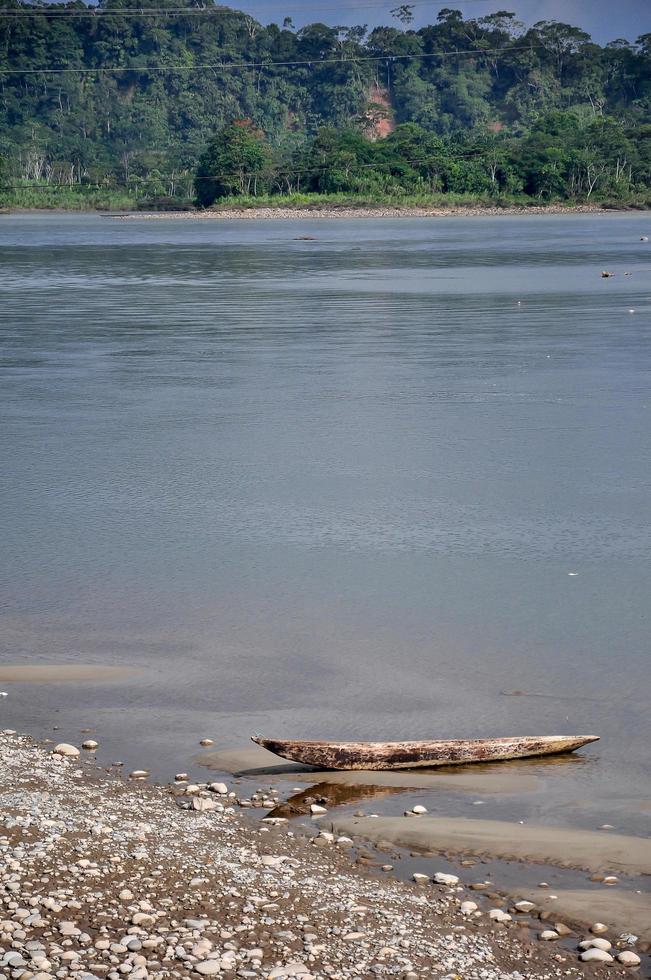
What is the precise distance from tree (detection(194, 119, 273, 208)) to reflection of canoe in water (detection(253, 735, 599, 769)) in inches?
5272

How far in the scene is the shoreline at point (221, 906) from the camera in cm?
484

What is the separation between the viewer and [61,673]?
26.8ft

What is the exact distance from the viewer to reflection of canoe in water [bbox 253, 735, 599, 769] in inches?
259

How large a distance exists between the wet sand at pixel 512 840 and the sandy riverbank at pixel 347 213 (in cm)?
11874

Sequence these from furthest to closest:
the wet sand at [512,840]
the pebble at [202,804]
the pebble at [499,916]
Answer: the pebble at [202,804] < the wet sand at [512,840] < the pebble at [499,916]

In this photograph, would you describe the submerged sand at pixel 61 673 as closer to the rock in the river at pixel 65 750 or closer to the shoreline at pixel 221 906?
the rock in the river at pixel 65 750

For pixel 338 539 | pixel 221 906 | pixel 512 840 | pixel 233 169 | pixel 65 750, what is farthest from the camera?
pixel 233 169

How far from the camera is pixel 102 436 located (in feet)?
49.8

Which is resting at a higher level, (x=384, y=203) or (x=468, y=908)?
(x=384, y=203)

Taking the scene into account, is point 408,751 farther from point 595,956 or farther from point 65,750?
point 595,956

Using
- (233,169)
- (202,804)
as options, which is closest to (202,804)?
(202,804)

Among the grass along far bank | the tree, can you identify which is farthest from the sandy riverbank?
the tree

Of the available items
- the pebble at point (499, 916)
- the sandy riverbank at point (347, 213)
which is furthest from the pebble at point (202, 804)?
the sandy riverbank at point (347, 213)

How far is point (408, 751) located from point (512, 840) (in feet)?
2.57
